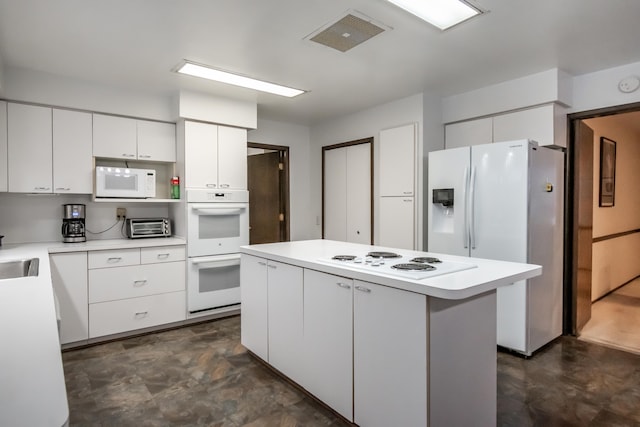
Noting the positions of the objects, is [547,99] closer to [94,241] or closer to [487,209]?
[487,209]

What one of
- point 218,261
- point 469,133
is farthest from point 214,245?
point 469,133

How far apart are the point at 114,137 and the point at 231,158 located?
1.15 metres

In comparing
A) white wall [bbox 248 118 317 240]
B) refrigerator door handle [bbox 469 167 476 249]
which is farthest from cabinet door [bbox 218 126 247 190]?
refrigerator door handle [bbox 469 167 476 249]

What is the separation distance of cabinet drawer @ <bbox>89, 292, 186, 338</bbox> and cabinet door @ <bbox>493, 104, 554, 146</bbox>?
3576 mm

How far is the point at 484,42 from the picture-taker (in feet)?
8.83

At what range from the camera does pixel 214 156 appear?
3.96m

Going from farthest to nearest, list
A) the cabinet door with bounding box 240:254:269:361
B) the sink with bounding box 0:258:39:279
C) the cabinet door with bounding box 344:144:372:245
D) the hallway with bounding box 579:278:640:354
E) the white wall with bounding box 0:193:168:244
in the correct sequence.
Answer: the cabinet door with bounding box 344:144:372:245
the white wall with bounding box 0:193:168:244
the hallway with bounding box 579:278:640:354
the cabinet door with bounding box 240:254:269:361
the sink with bounding box 0:258:39:279

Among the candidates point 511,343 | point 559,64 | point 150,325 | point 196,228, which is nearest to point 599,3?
point 559,64

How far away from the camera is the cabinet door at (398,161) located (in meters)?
3.97

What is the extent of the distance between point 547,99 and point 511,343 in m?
2.12

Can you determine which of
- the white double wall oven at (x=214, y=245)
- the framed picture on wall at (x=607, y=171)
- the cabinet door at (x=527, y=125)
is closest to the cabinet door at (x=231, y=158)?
the white double wall oven at (x=214, y=245)

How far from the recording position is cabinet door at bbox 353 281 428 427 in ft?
5.36

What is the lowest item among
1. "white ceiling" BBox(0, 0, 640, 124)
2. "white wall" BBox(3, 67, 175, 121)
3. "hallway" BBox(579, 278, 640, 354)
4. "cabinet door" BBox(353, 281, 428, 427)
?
"hallway" BBox(579, 278, 640, 354)

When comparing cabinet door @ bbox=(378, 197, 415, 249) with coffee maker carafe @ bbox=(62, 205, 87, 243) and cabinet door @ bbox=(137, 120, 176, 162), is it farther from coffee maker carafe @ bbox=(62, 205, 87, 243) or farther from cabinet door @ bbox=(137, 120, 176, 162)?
coffee maker carafe @ bbox=(62, 205, 87, 243)
